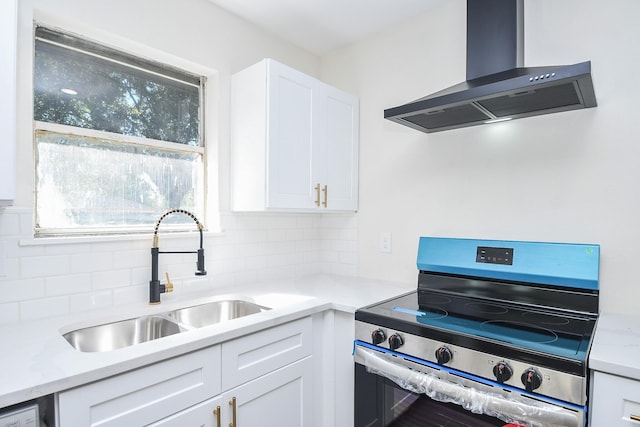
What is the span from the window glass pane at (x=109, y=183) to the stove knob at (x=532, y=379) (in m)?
1.69

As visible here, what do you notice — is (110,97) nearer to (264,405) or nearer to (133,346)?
(133,346)

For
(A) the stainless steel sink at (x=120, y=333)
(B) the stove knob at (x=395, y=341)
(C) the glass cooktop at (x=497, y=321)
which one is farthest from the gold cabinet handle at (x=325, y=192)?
Answer: (A) the stainless steel sink at (x=120, y=333)

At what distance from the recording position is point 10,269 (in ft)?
4.44

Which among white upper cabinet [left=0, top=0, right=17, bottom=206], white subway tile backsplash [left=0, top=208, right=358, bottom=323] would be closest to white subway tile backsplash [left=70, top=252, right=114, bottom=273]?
white subway tile backsplash [left=0, top=208, right=358, bottom=323]

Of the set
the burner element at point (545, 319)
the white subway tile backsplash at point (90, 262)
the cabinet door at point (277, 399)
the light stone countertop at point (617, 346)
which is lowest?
the cabinet door at point (277, 399)

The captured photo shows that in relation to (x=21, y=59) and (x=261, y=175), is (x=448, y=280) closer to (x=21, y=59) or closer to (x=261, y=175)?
(x=261, y=175)

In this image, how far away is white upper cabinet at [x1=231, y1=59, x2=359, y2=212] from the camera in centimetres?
187

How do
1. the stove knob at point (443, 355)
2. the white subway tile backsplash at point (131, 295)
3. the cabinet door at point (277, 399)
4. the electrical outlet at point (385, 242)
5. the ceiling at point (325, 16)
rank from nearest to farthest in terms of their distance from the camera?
the stove knob at point (443, 355) → the cabinet door at point (277, 399) → the white subway tile backsplash at point (131, 295) → the ceiling at point (325, 16) → the electrical outlet at point (385, 242)

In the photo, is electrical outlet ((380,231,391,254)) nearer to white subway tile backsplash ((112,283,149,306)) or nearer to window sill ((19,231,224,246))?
window sill ((19,231,224,246))

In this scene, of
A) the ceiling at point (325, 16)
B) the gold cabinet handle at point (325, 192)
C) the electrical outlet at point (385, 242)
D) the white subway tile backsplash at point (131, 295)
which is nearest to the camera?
the white subway tile backsplash at point (131, 295)

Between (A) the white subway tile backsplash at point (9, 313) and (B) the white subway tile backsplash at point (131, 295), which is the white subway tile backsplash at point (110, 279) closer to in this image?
(B) the white subway tile backsplash at point (131, 295)

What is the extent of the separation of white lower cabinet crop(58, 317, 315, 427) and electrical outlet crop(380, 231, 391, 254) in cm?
84

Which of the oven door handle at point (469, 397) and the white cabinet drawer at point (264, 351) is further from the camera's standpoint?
the white cabinet drawer at point (264, 351)

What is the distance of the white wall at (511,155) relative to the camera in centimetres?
152
